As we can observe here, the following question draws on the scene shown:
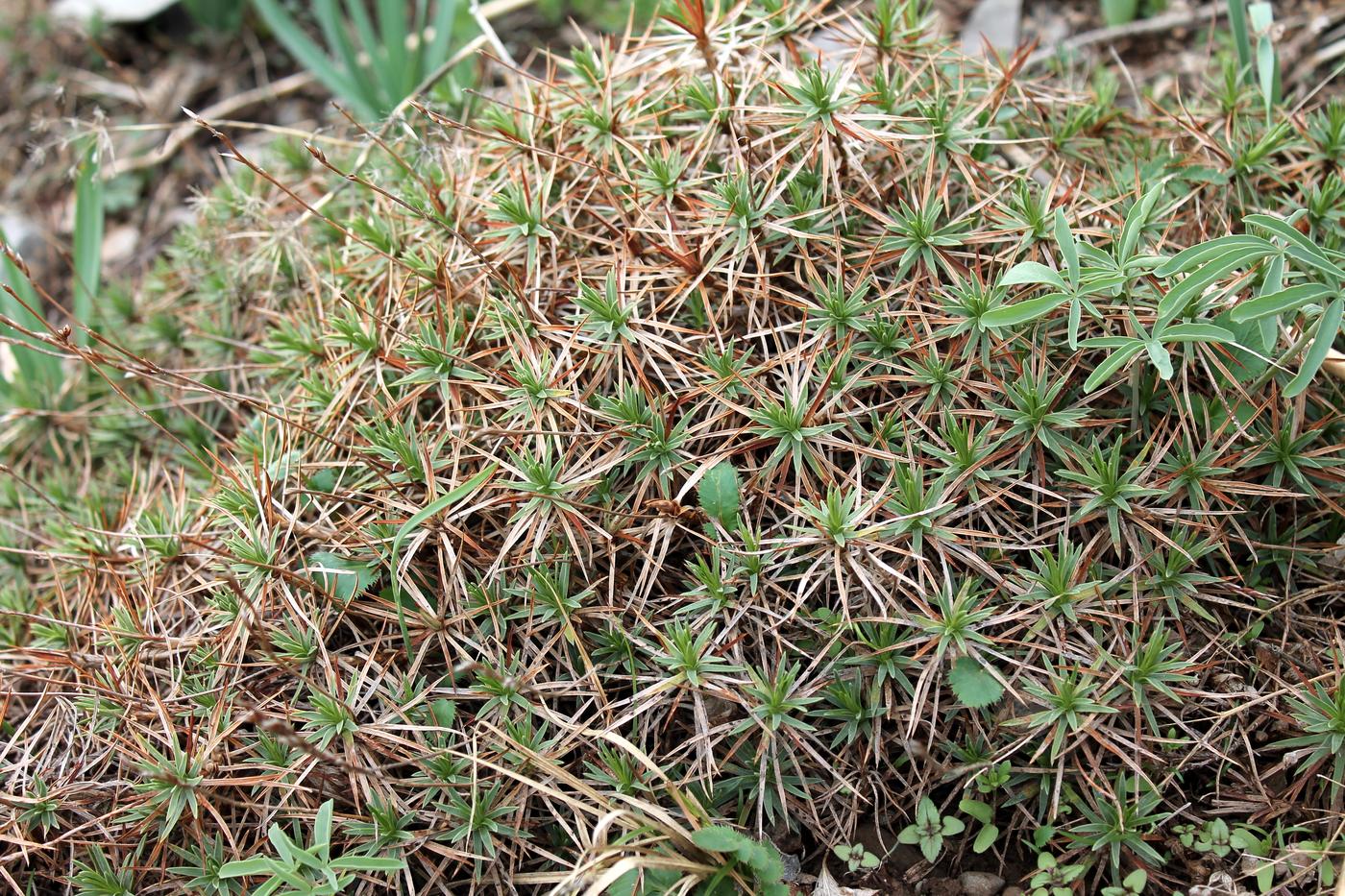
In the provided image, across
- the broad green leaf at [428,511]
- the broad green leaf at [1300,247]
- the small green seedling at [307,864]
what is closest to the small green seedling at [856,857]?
the small green seedling at [307,864]

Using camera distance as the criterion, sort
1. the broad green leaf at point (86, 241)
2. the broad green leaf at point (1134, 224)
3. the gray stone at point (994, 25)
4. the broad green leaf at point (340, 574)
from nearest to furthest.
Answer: the broad green leaf at point (1134, 224) < the broad green leaf at point (340, 574) < the broad green leaf at point (86, 241) < the gray stone at point (994, 25)

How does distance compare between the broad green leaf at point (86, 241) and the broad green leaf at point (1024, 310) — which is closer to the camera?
the broad green leaf at point (1024, 310)

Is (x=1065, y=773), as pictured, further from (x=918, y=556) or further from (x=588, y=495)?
(x=588, y=495)

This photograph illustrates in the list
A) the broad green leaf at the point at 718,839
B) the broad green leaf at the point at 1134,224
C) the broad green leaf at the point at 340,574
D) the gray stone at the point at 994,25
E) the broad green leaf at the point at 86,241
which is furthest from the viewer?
the gray stone at the point at 994,25

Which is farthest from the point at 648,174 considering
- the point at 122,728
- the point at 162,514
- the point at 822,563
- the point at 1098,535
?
the point at 122,728

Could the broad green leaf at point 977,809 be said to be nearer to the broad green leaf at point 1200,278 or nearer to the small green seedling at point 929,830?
the small green seedling at point 929,830

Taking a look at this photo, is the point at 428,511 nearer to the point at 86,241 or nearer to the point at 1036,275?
the point at 1036,275

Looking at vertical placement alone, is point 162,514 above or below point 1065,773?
above
